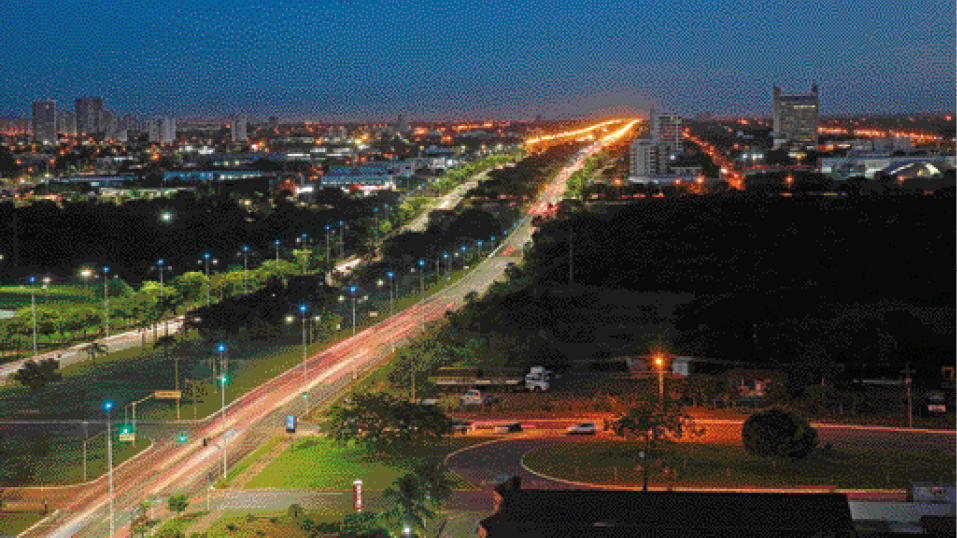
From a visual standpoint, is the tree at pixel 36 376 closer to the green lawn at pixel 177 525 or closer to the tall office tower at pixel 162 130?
the green lawn at pixel 177 525

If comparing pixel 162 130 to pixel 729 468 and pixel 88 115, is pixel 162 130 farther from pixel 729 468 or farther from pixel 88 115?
pixel 729 468

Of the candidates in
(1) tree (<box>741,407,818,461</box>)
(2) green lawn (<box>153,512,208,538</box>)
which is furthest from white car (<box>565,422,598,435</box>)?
(2) green lawn (<box>153,512,208,538</box>)

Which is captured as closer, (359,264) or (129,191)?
(359,264)

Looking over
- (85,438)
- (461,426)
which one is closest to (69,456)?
(85,438)

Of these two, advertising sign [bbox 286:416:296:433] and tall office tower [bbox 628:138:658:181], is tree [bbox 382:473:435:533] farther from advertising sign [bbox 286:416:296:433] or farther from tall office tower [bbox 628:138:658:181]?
tall office tower [bbox 628:138:658:181]

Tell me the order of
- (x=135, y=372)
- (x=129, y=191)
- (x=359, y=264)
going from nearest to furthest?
(x=135, y=372) → (x=359, y=264) → (x=129, y=191)

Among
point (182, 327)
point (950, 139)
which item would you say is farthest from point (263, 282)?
point (950, 139)

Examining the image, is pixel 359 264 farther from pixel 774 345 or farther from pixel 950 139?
pixel 950 139
